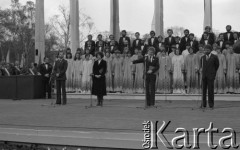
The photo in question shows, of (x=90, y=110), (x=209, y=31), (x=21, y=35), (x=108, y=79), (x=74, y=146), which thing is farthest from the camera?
(x=21, y=35)

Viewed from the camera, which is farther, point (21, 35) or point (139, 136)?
point (21, 35)

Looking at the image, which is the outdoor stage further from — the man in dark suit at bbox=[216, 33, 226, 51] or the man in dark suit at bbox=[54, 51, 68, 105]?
the man in dark suit at bbox=[216, 33, 226, 51]

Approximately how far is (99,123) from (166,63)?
30.7ft

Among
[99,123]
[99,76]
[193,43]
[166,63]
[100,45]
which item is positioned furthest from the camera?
[100,45]

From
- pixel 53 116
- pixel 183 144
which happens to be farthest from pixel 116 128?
pixel 53 116

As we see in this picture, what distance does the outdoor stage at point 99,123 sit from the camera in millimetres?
10234

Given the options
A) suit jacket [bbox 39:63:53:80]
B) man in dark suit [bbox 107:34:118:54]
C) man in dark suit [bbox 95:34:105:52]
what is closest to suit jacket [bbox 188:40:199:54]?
man in dark suit [bbox 107:34:118:54]

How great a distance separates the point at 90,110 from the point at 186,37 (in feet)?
22.9

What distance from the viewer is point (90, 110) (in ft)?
56.0

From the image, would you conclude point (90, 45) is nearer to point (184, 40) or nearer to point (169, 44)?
point (169, 44)

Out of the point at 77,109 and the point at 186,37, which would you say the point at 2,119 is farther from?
the point at 186,37

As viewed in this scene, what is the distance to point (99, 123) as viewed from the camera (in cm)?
1301

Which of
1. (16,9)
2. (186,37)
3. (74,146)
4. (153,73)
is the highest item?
(16,9)

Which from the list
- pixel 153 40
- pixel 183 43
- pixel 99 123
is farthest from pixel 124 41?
pixel 99 123
